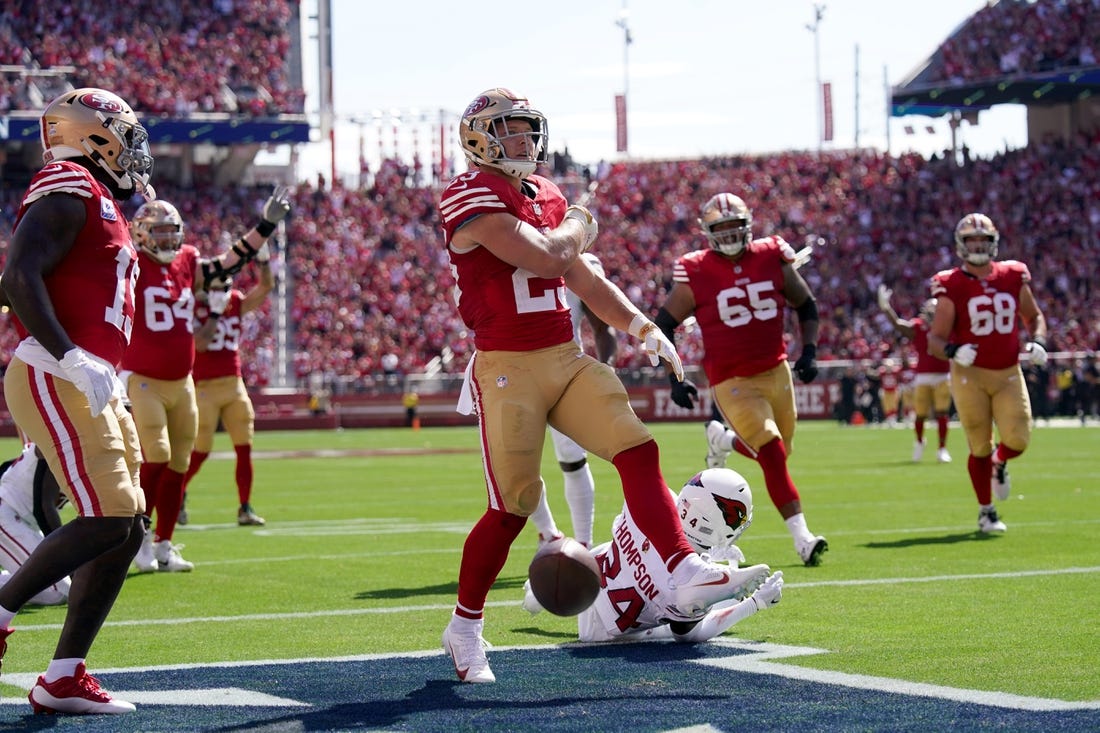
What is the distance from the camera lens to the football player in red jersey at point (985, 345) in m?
10.6

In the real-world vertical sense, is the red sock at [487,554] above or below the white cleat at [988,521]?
above

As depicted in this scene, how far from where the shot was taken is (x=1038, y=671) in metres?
5.19

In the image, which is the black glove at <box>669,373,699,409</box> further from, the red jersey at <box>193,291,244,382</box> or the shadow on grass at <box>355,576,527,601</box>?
the red jersey at <box>193,291,244,382</box>

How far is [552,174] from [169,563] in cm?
3448

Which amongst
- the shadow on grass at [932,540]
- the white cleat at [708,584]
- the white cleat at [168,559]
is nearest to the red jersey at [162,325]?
the white cleat at [168,559]

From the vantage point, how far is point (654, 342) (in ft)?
18.8

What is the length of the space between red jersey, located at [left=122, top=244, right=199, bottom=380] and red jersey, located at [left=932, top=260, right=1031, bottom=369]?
4960 mm

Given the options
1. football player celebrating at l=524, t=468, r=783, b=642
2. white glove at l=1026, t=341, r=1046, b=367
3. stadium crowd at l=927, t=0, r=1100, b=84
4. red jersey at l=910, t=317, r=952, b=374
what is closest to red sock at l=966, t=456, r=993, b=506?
white glove at l=1026, t=341, r=1046, b=367

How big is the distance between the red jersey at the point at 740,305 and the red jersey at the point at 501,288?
151 inches

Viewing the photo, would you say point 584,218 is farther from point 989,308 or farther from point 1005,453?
point 1005,453

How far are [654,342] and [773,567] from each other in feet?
11.2

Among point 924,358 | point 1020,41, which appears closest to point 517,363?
point 924,358

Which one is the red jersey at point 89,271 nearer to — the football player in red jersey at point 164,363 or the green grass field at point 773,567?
the green grass field at point 773,567

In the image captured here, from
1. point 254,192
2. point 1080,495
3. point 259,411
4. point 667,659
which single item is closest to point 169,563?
point 667,659
